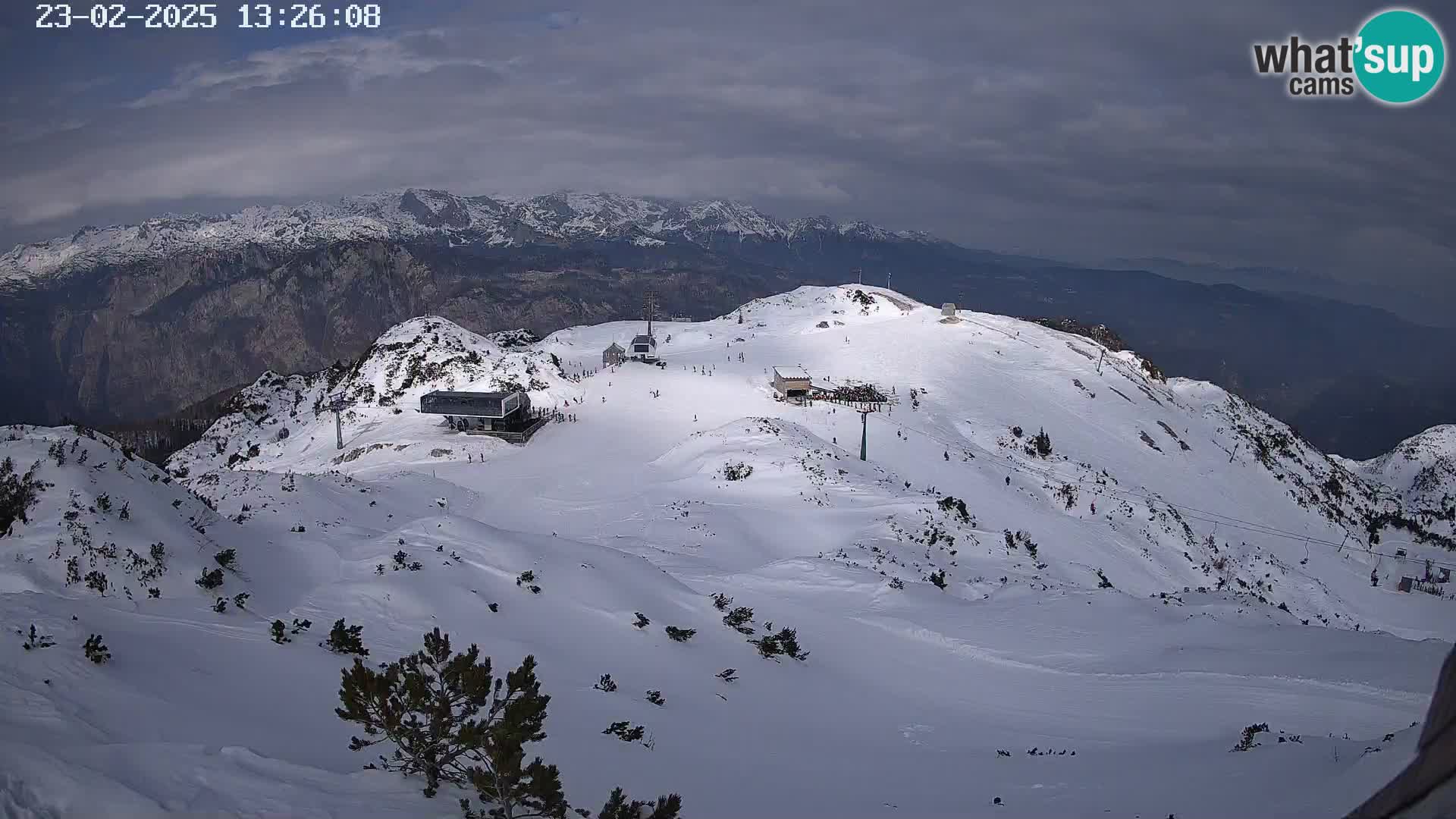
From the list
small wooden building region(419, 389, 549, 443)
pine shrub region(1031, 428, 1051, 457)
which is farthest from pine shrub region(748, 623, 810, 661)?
pine shrub region(1031, 428, 1051, 457)

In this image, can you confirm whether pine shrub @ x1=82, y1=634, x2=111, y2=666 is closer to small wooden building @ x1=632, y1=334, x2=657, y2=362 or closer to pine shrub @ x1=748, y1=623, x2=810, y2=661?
pine shrub @ x1=748, y1=623, x2=810, y2=661

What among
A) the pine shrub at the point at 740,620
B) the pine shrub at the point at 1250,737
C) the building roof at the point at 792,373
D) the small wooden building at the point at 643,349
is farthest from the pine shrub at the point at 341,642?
the small wooden building at the point at 643,349

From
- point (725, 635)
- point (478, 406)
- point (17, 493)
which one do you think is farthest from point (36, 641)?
point (478, 406)

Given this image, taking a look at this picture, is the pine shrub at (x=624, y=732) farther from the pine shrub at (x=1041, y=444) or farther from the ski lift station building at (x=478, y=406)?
the pine shrub at (x=1041, y=444)

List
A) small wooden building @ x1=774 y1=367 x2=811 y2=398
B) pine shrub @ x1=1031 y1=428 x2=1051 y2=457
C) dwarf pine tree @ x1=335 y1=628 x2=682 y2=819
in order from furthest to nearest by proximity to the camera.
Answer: small wooden building @ x1=774 y1=367 x2=811 y2=398 < pine shrub @ x1=1031 y1=428 x2=1051 y2=457 < dwarf pine tree @ x1=335 y1=628 x2=682 y2=819

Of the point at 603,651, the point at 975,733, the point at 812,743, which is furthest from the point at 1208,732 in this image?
the point at 603,651

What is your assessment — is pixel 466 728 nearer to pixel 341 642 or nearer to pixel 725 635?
pixel 341 642
